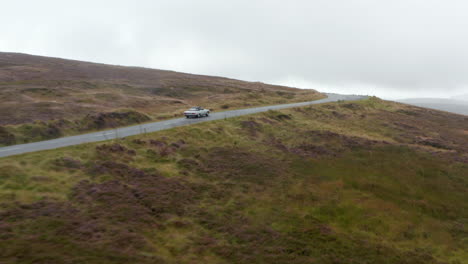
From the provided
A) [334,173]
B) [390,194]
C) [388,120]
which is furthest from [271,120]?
[388,120]

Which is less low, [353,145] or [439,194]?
[353,145]

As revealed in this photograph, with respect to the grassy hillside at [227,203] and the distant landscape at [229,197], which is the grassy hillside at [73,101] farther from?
the grassy hillside at [227,203]

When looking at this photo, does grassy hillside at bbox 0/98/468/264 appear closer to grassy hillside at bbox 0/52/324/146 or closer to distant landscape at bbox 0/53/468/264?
distant landscape at bbox 0/53/468/264

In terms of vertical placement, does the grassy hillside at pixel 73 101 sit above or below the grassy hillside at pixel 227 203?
above

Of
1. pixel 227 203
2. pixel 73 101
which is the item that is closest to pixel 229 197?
pixel 227 203

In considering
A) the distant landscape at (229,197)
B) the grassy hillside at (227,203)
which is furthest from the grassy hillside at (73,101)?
the grassy hillside at (227,203)

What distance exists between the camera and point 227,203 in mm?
19141

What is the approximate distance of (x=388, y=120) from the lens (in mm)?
54625

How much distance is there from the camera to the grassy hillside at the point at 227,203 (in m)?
13.3

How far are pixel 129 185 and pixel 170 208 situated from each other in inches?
144

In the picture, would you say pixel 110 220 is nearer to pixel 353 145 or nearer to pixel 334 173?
pixel 334 173

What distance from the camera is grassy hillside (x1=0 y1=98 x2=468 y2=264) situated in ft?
43.5

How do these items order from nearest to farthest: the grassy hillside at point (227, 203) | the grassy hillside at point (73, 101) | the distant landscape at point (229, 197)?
the grassy hillside at point (227, 203), the distant landscape at point (229, 197), the grassy hillside at point (73, 101)

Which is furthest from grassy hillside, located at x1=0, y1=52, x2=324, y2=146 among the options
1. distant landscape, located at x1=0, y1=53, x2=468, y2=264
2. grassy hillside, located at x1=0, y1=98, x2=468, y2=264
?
grassy hillside, located at x1=0, y1=98, x2=468, y2=264
